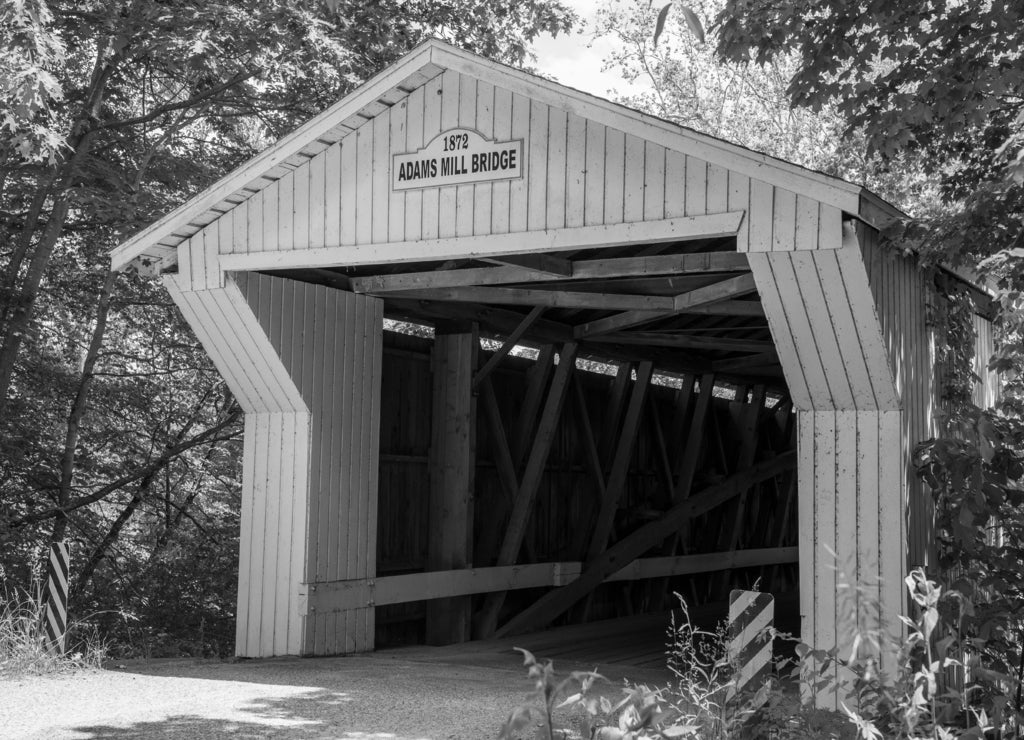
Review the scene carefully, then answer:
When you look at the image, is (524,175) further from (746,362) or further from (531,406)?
(746,362)

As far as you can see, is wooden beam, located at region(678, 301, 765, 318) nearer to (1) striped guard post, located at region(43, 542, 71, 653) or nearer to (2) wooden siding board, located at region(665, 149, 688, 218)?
(2) wooden siding board, located at region(665, 149, 688, 218)

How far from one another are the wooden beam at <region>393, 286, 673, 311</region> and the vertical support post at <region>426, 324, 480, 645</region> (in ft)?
2.52

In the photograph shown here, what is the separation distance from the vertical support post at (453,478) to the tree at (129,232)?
3535mm

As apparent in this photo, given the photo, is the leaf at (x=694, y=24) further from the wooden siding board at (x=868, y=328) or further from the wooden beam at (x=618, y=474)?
the wooden beam at (x=618, y=474)

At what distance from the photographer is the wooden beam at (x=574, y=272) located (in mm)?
7227

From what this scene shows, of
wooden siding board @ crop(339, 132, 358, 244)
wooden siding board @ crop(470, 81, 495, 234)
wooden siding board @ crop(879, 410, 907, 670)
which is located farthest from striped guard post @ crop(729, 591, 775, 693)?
wooden siding board @ crop(339, 132, 358, 244)

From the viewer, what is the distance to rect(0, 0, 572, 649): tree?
36.5 feet

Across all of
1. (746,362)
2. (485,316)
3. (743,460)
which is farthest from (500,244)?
(743,460)

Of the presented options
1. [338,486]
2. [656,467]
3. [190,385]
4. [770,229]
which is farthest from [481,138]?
[190,385]

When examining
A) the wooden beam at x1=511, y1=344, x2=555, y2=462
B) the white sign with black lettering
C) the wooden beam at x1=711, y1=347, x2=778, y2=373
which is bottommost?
the wooden beam at x1=511, y1=344, x2=555, y2=462

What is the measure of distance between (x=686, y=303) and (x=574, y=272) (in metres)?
0.85

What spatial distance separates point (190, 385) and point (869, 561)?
1066cm

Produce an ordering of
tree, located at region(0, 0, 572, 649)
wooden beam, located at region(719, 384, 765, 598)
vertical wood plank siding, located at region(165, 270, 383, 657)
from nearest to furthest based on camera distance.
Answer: vertical wood plank siding, located at region(165, 270, 383, 657)
tree, located at region(0, 0, 572, 649)
wooden beam, located at region(719, 384, 765, 598)

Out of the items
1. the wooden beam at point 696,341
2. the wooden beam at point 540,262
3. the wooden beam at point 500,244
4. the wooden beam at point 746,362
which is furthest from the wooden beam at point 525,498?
the wooden beam at point 500,244
